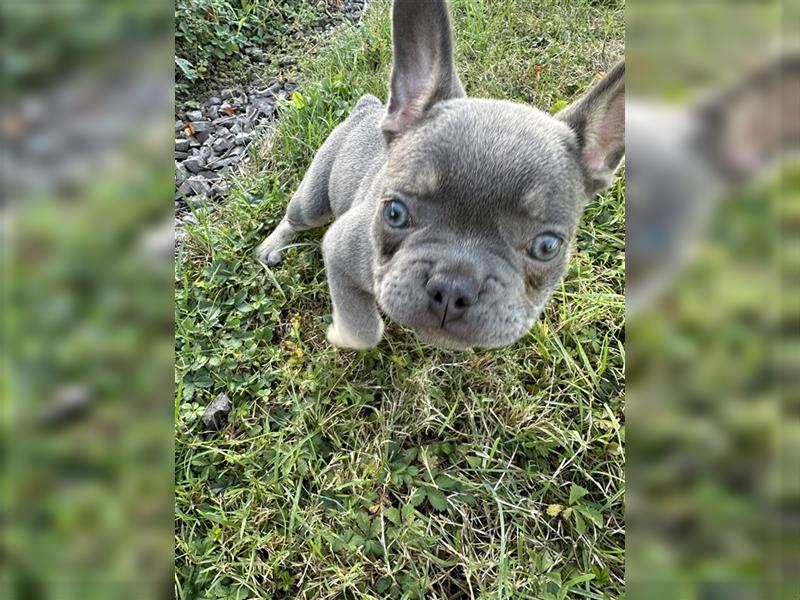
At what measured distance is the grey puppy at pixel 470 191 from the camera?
7.83 feet

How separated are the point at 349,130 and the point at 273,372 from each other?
5.93 feet

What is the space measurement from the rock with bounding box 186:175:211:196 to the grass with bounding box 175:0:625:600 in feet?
0.90

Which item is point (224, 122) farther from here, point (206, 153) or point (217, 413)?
point (217, 413)

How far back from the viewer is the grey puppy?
2.39 meters

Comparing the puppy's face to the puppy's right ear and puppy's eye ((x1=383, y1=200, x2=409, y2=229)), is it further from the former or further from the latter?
the puppy's right ear

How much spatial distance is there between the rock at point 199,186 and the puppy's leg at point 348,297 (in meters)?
1.80

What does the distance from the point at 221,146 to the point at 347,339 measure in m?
2.62

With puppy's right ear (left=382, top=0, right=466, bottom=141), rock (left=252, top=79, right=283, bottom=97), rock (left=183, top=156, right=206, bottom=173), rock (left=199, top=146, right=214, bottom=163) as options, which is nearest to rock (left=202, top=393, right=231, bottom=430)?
puppy's right ear (left=382, top=0, right=466, bottom=141)

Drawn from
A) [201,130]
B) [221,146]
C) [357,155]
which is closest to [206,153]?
[221,146]
